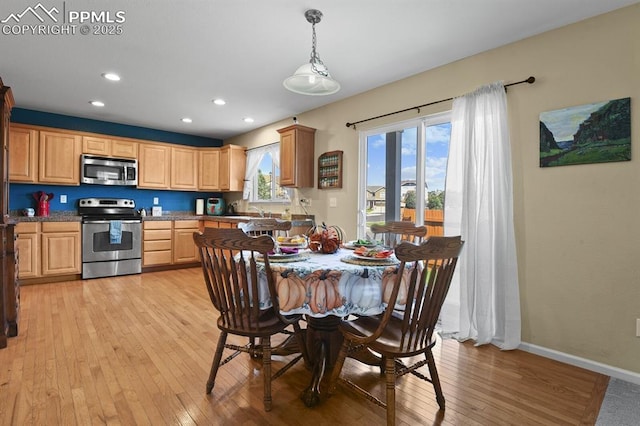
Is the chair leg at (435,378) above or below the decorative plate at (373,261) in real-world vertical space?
below

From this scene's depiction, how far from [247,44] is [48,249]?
4106mm

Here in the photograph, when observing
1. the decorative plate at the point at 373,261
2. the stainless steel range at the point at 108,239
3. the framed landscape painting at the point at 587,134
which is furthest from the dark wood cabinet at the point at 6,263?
the framed landscape painting at the point at 587,134

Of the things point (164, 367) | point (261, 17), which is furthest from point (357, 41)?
point (164, 367)

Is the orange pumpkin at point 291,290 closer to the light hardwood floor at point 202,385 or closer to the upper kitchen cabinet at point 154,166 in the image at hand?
the light hardwood floor at point 202,385

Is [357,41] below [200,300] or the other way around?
the other way around

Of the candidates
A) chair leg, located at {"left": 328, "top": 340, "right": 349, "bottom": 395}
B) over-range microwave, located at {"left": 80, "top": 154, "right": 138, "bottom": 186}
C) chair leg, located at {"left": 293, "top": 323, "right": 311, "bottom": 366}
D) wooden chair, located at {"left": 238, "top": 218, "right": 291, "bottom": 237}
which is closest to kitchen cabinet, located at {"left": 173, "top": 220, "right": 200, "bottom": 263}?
over-range microwave, located at {"left": 80, "top": 154, "right": 138, "bottom": 186}

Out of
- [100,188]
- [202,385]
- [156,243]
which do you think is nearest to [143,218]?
[156,243]

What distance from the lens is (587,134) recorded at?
238cm

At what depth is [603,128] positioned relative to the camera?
7.60 feet

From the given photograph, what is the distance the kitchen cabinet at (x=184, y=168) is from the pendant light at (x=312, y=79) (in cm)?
426

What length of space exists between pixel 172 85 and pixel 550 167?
385 cm

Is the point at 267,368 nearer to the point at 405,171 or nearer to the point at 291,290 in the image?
the point at 291,290

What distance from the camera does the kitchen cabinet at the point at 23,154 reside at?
14.9 feet

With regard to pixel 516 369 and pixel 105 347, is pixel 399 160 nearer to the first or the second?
pixel 516 369
